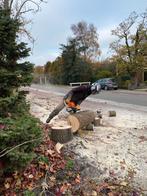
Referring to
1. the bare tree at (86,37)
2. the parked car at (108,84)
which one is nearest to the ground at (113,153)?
the parked car at (108,84)

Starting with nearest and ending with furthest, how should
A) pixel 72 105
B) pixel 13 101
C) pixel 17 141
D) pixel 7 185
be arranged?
pixel 17 141, pixel 7 185, pixel 13 101, pixel 72 105

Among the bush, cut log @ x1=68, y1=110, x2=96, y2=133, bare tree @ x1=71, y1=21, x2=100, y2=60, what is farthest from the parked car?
the bush

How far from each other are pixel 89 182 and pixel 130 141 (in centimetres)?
213

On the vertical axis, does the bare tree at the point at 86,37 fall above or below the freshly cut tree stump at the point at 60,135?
above

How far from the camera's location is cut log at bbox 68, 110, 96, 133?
19.6 ft

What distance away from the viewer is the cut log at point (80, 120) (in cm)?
598

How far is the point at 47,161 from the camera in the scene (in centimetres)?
417

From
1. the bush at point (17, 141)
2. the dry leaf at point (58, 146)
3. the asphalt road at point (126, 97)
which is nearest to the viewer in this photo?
the bush at point (17, 141)

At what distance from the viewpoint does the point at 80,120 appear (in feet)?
20.3

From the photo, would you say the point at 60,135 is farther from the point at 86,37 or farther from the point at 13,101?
the point at 86,37

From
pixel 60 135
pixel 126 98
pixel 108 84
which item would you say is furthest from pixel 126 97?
pixel 60 135

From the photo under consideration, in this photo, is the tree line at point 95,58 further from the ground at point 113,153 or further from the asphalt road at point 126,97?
the ground at point 113,153

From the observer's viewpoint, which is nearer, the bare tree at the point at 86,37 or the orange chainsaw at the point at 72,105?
the orange chainsaw at the point at 72,105

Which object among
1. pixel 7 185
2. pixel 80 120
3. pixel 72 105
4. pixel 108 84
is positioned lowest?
pixel 7 185
